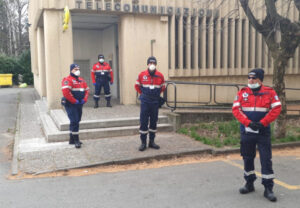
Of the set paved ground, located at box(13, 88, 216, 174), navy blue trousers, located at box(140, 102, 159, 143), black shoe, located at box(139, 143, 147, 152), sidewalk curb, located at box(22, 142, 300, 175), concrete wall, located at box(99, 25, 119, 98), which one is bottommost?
sidewalk curb, located at box(22, 142, 300, 175)

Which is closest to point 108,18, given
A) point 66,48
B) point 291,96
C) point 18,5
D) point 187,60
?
point 66,48

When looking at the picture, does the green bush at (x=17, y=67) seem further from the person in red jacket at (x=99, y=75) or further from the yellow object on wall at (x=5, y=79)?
the person in red jacket at (x=99, y=75)

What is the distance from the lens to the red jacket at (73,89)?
7363 mm

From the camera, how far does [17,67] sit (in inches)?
1224

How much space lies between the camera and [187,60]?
12.8 metres

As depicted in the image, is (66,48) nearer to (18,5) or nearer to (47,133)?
(47,133)

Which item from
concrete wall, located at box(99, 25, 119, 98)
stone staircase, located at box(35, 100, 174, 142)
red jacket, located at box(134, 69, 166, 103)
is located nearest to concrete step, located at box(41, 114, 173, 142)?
stone staircase, located at box(35, 100, 174, 142)

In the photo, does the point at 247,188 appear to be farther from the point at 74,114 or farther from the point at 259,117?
the point at 74,114

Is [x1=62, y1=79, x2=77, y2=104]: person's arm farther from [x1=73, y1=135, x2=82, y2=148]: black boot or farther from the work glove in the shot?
the work glove

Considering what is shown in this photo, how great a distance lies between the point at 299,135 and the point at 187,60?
530 cm

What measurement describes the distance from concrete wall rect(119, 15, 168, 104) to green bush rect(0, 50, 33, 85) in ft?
69.9

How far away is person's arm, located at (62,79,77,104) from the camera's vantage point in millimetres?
7344

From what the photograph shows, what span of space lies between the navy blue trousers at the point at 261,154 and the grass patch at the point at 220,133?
286 centimetres

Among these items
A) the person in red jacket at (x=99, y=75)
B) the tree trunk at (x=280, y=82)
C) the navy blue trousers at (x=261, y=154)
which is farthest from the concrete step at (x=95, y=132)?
the navy blue trousers at (x=261, y=154)
